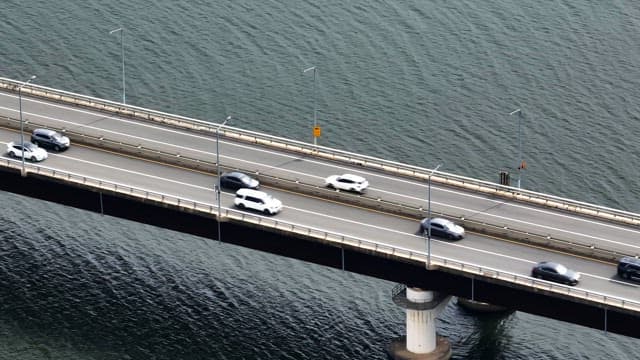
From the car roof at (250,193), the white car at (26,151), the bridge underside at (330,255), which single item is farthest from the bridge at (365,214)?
the car roof at (250,193)

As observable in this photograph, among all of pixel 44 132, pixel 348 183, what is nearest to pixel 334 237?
pixel 348 183

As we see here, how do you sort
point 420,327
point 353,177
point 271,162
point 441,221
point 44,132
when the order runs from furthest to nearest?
point 44,132 → point 271,162 → point 353,177 → point 420,327 → point 441,221

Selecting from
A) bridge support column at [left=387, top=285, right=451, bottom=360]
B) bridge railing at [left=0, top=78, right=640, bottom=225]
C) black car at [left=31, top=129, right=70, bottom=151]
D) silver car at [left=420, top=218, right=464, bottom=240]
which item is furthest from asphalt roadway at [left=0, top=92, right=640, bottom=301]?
bridge support column at [left=387, top=285, right=451, bottom=360]

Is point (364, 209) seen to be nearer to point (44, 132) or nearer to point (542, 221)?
point (542, 221)

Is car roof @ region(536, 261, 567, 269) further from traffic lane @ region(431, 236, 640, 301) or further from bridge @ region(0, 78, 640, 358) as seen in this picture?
traffic lane @ region(431, 236, 640, 301)

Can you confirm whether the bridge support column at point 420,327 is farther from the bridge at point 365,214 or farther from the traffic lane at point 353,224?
the traffic lane at point 353,224

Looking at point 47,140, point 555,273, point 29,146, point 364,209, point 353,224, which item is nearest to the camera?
point 555,273
